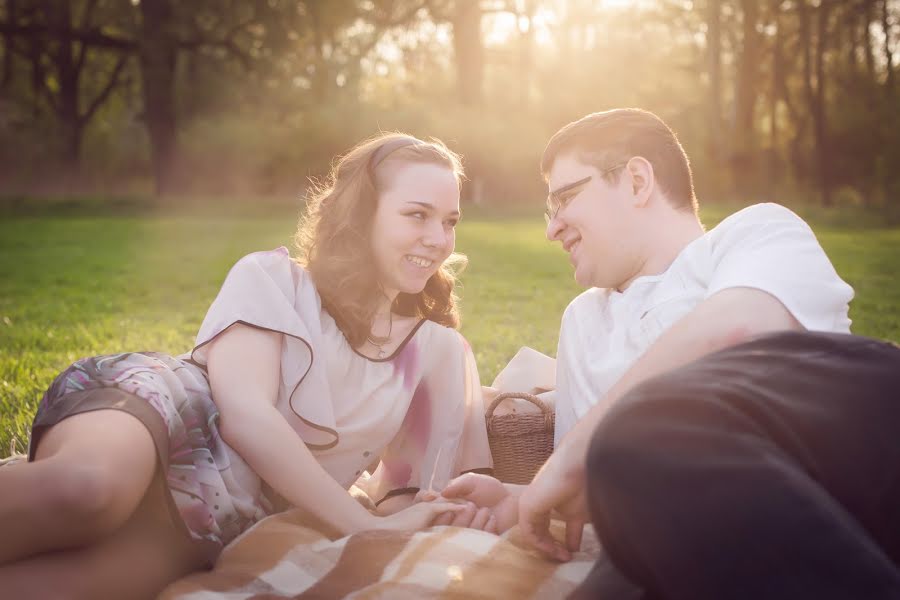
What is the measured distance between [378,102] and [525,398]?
29756 mm

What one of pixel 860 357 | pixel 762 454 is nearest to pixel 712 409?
pixel 762 454

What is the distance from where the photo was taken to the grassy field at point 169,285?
707cm

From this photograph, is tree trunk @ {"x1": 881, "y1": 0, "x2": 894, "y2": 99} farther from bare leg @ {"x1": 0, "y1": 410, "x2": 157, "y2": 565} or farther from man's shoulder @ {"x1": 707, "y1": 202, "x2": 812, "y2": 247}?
bare leg @ {"x1": 0, "y1": 410, "x2": 157, "y2": 565}

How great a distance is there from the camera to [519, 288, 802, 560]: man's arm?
216cm

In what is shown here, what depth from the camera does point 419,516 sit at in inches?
108

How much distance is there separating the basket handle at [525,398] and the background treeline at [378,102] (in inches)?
935

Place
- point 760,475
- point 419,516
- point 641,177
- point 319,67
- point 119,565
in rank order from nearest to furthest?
point 760,475 < point 119,565 < point 419,516 < point 641,177 < point 319,67

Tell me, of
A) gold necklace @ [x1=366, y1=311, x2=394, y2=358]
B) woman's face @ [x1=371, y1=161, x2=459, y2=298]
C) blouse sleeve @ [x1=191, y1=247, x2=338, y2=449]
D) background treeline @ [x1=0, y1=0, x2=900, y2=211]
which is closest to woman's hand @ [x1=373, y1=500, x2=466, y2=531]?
blouse sleeve @ [x1=191, y1=247, x2=338, y2=449]

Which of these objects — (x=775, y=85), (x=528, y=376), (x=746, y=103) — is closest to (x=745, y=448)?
(x=528, y=376)

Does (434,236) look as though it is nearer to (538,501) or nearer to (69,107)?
(538,501)

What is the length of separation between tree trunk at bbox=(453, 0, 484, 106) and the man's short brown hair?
26271 millimetres

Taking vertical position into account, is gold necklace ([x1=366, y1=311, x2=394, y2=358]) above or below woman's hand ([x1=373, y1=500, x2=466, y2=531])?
above

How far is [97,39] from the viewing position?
2738 centimetres

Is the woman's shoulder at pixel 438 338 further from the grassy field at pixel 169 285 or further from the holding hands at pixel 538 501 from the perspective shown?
the grassy field at pixel 169 285
